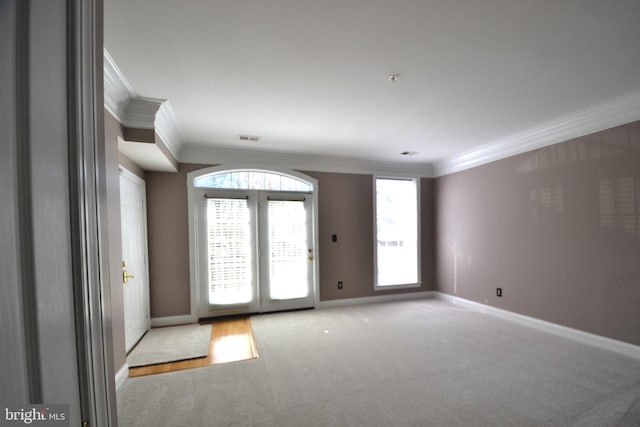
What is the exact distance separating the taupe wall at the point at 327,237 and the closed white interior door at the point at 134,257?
0.15m

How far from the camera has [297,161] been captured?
448 cm

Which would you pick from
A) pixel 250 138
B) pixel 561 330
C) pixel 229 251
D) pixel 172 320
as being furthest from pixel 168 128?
pixel 561 330

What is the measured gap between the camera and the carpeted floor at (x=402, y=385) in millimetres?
1930

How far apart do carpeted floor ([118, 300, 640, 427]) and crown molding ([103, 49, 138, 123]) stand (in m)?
2.48

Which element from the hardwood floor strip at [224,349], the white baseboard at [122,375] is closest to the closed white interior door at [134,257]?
the white baseboard at [122,375]

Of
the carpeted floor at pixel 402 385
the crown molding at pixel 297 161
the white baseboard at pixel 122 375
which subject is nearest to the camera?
the carpeted floor at pixel 402 385

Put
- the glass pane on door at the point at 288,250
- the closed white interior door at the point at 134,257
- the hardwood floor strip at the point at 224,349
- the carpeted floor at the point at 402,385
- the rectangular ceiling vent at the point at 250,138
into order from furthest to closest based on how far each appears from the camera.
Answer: the glass pane on door at the point at 288,250 → the rectangular ceiling vent at the point at 250,138 → the closed white interior door at the point at 134,257 → the hardwood floor strip at the point at 224,349 → the carpeted floor at the point at 402,385

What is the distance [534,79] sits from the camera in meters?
2.27

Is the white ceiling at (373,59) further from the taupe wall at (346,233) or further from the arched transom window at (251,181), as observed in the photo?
the taupe wall at (346,233)

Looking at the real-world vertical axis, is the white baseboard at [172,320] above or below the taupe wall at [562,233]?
below

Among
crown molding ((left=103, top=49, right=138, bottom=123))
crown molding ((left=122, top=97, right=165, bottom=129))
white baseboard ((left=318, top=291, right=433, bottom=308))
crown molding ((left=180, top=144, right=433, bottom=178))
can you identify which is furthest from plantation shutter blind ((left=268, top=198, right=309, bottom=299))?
crown molding ((left=103, top=49, right=138, bottom=123))

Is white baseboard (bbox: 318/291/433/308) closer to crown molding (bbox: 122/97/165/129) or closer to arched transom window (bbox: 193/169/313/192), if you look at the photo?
arched transom window (bbox: 193/169/313/192)

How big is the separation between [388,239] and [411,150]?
1.72 meters

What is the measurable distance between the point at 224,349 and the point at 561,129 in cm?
484
